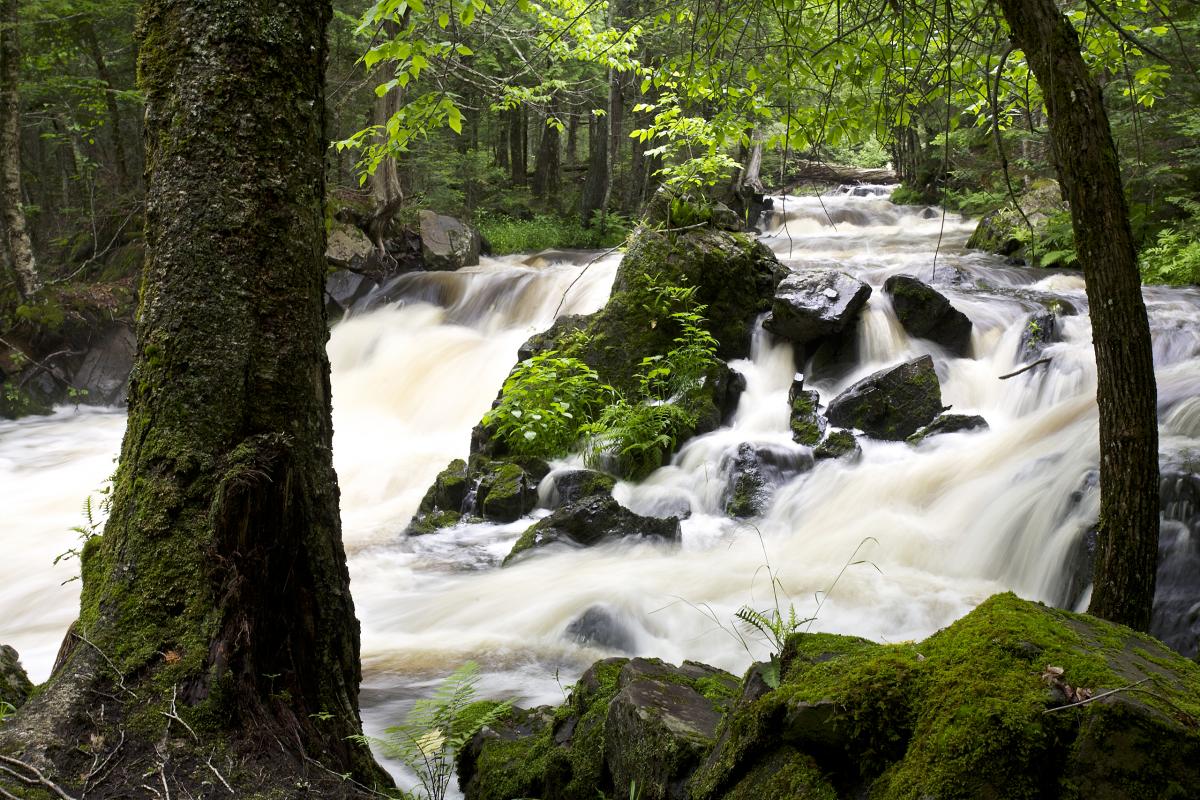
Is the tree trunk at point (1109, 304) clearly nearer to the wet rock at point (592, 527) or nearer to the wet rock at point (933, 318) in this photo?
the wet rock at point (592, 527)

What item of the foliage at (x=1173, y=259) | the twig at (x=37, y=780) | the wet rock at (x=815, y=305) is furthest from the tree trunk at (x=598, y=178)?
the twig at (x=37, y=780)

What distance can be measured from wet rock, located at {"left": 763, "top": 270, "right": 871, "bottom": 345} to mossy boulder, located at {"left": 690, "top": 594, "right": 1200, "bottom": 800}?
7967 millimetres

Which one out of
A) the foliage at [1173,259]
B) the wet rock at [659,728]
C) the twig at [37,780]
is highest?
the foliage at [1173,259]

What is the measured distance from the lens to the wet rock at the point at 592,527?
7.19 m

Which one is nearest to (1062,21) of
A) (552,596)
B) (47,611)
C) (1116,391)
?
(1116,391)

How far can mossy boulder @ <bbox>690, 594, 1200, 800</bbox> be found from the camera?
64.4 inches

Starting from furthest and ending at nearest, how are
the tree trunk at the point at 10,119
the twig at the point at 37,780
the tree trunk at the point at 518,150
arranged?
1. the tree trunk at the point at 518,150
2. the tree trunk at the point at 10,119
3. the twig at the point at 37,780

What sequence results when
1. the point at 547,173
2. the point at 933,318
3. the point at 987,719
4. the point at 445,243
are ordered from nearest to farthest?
the point at 987,719, the point at 933,318, the point at 445,243, the point at 547,173

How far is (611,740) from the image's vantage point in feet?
9.09

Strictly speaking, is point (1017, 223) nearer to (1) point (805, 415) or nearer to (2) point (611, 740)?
(1) point (805, 415)

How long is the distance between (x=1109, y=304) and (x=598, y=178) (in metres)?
20.0

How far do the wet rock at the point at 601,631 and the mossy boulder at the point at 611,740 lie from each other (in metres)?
1.88

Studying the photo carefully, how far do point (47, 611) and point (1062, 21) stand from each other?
25.1 feet

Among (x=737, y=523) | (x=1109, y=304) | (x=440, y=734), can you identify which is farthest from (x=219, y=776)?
(x=737, y=523)
